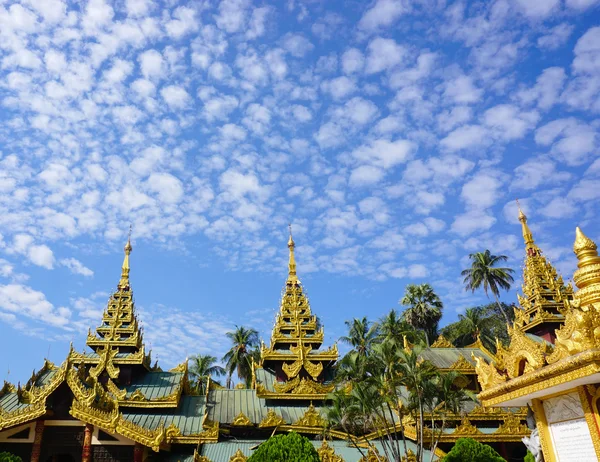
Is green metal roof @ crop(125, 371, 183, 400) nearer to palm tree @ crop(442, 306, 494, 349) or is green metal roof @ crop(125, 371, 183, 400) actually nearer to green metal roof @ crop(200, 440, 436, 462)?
green metal roof @ crop(200, 440, 436, 462)

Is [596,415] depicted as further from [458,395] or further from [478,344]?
[478,344]

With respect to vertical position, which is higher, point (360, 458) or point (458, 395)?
point (458, 395)

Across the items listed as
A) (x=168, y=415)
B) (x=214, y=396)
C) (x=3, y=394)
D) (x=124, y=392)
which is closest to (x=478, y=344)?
(x=214, y=396)

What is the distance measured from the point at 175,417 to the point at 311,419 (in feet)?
21.0

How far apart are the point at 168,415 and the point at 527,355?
19954mm

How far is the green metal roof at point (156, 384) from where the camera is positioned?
80.5ft

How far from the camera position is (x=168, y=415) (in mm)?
23344

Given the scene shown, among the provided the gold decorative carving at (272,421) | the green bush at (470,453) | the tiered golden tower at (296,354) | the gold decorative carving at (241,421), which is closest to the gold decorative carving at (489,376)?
the green bush at (470,453)

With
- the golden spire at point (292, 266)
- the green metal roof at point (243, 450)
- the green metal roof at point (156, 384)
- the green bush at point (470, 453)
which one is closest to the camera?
the green bush at point (470, 453)

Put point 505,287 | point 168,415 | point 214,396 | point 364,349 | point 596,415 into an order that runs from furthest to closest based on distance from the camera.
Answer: point 505,287
point 364,349
point 214,396
point 168,415
point 596,415

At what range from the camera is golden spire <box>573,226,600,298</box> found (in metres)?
6.92

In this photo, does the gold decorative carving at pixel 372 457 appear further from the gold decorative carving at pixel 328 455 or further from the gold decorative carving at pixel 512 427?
the gold decorative carving at pixel 512 427

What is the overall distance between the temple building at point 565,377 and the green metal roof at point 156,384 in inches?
771

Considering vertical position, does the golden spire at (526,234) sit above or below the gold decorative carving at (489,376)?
above
